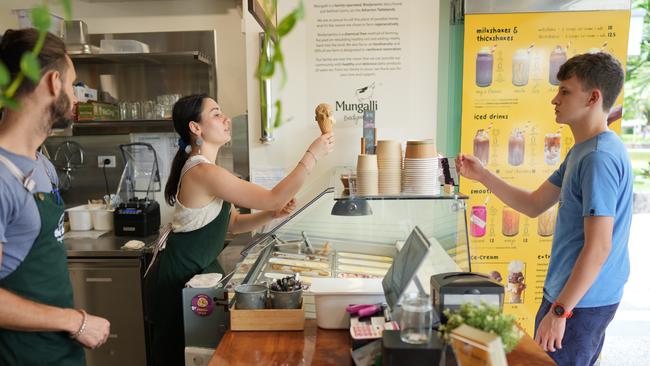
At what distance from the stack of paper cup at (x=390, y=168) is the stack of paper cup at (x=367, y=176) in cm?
3

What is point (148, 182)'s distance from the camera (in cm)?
369

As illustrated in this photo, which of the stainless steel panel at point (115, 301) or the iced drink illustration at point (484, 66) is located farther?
the stainless steel panel at point (115, 301)

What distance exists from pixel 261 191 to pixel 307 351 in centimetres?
74

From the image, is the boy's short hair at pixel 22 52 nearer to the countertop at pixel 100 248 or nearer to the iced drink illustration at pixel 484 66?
the countertop at pixel 100 248

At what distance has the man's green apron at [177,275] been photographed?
6.88ft

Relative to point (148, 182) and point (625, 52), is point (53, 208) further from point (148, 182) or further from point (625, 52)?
point (625, 52)

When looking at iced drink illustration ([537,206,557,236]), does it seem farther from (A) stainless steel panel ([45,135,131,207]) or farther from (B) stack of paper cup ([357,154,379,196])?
(A) stainless steel panel ([45,135,131,207])

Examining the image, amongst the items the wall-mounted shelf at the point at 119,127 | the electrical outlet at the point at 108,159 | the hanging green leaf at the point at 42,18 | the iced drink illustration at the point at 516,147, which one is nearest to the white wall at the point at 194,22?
the wall-mounted shelf at the point at 119,127

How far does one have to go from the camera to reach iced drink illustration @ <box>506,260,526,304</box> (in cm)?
283

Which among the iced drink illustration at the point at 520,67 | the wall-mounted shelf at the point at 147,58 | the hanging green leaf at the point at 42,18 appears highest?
the wall-mounted shelf at the point at 147,58

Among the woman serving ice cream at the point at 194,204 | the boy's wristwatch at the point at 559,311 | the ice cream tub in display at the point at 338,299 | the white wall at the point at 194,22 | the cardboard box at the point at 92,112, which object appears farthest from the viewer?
the white wall at the point at 194,22

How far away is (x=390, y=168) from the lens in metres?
1.79

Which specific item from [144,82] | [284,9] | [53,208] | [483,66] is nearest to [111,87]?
[144,82]

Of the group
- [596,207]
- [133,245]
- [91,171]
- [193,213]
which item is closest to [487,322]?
[596,207]
